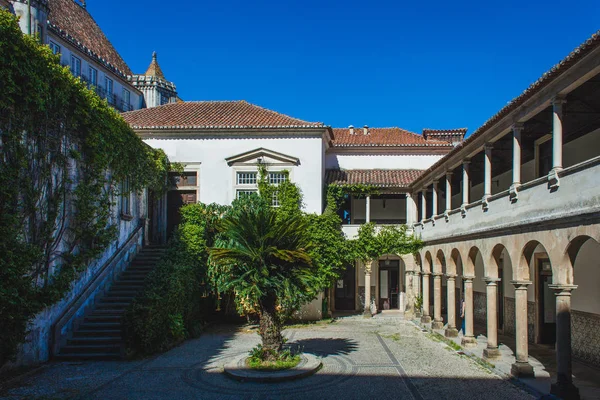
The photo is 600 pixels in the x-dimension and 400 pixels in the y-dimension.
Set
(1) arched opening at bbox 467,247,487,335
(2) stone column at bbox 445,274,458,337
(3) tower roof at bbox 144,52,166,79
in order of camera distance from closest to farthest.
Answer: (2) stone column at bbox 445,274,458,337
(1) arched opening at bbox 467,247,487,335
(3) tower roof at bbox 144,52,166,79

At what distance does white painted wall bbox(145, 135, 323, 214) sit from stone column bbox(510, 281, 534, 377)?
39.1ft

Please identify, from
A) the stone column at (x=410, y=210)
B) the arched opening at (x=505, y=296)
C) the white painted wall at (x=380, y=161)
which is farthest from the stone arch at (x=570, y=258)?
the white painted wall at (x=380, y=161)

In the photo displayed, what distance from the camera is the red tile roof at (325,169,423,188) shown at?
2434 centimetres

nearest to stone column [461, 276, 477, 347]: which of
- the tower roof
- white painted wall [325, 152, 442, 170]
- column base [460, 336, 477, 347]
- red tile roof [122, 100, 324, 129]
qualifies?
column base [460, 336, 477, 347]

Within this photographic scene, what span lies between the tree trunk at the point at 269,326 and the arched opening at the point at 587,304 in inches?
296

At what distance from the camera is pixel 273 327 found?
12.2m

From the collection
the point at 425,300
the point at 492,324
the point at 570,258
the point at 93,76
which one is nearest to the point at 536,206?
the point at 570,258

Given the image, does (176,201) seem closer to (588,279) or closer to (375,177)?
(375,177)

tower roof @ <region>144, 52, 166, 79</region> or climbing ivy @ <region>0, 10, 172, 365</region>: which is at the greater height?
tower roof @ <region>144, 52, 166, 79</region>

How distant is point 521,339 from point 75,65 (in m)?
30.3

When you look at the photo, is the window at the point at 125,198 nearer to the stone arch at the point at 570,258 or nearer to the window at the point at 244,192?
the window at the point at 244,192

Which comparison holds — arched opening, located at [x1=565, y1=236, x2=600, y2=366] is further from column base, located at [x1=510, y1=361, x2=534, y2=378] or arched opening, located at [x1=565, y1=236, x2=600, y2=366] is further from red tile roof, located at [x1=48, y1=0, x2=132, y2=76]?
red tile roof, located at [x1=48, y1=0, x2=132, y2=76]

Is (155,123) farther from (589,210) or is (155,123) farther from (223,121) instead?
(589,210)

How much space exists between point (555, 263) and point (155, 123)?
1863cm
